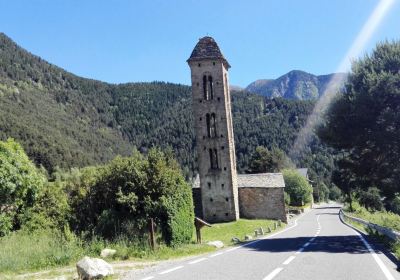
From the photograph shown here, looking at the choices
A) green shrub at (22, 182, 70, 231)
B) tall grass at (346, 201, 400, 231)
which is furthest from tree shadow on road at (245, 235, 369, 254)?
green shrub at (22, 182, 70, 231)

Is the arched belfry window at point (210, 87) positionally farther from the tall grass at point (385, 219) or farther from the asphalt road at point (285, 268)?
the asphalt road at point (285, 268)

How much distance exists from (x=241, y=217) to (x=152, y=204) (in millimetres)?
28397

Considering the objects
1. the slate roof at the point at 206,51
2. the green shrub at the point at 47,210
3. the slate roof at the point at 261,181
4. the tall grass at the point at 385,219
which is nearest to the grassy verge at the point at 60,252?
the green shrub at the point at 47,210

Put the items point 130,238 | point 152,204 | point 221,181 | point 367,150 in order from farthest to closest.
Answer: point 221,181 < point 367,150 < point 152,204 < point 130,238

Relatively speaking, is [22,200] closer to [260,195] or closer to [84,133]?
[260,195]

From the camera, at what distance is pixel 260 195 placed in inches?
1758

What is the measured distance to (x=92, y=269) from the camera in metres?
9.15

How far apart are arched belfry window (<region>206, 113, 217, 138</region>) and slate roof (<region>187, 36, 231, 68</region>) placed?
591cm

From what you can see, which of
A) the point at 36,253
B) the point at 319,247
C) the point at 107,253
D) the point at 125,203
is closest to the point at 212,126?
the point at 125,203

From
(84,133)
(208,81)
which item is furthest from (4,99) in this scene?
(208,81)

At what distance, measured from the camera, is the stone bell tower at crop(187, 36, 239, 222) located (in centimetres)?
4253

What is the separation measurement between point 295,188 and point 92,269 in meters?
74.2

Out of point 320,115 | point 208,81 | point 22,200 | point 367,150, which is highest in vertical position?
point 208,81

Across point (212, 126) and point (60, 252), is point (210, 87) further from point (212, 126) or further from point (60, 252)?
point (60, 252)
